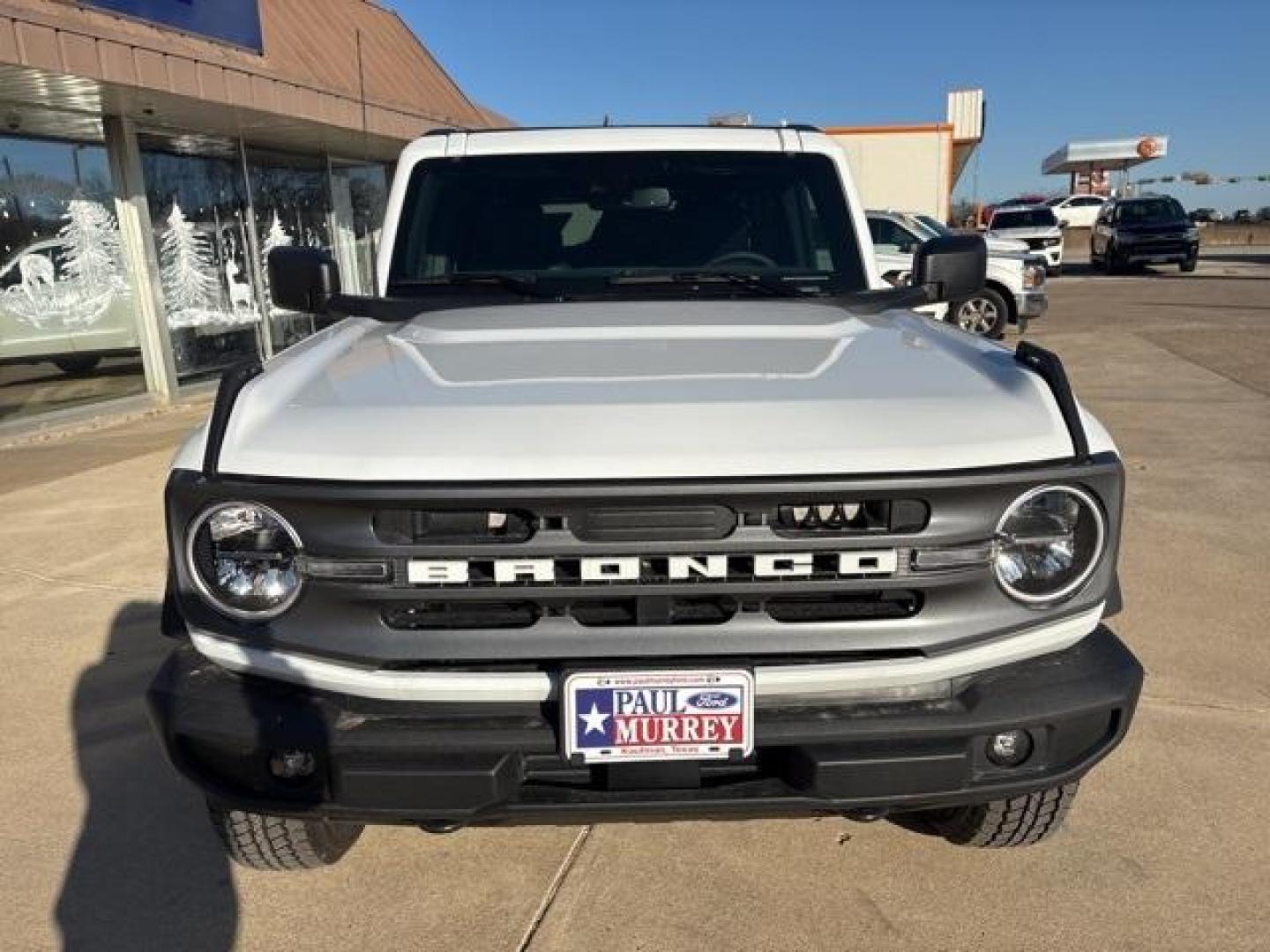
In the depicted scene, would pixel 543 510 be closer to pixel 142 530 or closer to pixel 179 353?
pixel 142 530

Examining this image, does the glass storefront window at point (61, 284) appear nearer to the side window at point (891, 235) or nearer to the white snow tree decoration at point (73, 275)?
the white snow tree decoration at point (73, 275)

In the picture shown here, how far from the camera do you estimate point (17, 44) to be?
6730 millimetres

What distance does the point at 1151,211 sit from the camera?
1037 inches

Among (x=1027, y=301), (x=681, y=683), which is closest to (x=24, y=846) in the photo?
(x=681, y=683)

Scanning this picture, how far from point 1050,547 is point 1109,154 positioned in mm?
62959

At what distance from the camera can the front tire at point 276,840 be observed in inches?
93.5

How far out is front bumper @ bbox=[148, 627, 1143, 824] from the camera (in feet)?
6.20

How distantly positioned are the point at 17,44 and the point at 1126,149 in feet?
199

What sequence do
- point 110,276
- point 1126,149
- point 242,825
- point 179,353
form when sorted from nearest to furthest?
point 242,825 < point 110,276 < point 179,353 < point 1126,149

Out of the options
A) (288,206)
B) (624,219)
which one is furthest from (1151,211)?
(624,219)

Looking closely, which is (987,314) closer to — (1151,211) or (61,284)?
(61,284)

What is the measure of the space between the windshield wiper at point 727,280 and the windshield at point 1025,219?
976 inches

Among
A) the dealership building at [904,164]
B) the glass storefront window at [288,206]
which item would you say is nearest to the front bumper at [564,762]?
the glass storefront window at [288,206]

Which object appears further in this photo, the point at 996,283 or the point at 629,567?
the point at 996,283
